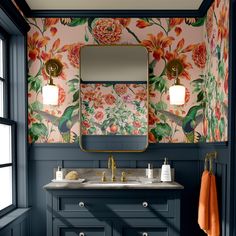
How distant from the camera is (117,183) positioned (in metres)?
3.10

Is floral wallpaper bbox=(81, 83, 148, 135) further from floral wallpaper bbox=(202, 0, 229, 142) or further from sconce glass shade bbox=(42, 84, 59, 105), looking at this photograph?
floral wallpaper bbox=(202, 0, 229, 142)

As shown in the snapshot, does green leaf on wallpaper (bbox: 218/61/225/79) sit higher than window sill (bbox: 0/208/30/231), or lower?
higher

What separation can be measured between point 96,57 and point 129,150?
976mm

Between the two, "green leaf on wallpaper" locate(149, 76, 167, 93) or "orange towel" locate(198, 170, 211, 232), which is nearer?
"orange towel" locate(198, 170, 211, 232)

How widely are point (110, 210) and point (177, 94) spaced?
1245mm

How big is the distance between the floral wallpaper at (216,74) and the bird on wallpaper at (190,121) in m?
0.09

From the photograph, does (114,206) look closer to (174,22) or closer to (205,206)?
(205,206)

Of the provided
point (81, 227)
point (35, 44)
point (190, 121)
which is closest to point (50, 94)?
point (35, 44)

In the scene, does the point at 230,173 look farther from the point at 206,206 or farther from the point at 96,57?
the point at 96,57

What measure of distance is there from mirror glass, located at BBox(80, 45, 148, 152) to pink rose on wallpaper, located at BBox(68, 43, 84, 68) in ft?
0.20

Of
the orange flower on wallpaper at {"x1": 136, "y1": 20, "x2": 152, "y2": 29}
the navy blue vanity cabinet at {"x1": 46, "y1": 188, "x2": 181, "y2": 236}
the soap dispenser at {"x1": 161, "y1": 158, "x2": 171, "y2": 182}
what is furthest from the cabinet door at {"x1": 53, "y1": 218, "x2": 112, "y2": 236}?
the orange flower on wallpaper at {"x1": 136, "y1": 20, "x2": 152, "y2": 29}

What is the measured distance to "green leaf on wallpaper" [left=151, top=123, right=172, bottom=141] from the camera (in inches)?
135

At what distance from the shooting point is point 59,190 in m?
2.87

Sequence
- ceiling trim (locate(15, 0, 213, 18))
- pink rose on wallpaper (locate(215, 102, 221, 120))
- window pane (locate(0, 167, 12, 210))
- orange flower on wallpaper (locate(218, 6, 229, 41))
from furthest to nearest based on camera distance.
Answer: ceiling trim (locate(15, 0, 213, 18)), window pane (locate(0, 167, 12, 210)), pink rose on wallpaper (locate(215, 102, 221, 120)), orange flower on wallpaper (locate(218, 6, 229, 41))
